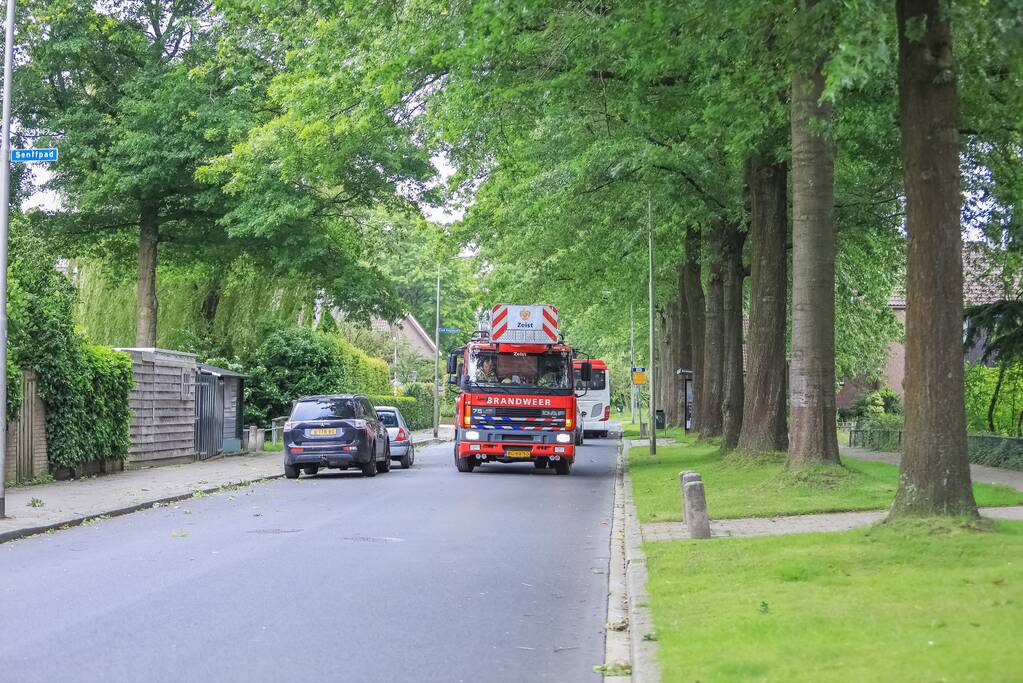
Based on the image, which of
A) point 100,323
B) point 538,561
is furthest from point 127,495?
point 100,323

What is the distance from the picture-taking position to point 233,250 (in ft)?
124

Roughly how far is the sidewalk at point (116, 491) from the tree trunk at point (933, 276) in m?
9.82

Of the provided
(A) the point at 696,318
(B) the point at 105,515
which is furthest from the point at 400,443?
(B) the point at 105,515

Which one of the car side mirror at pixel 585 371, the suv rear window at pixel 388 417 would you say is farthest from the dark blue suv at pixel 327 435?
the suv rear window at pixel 388 417

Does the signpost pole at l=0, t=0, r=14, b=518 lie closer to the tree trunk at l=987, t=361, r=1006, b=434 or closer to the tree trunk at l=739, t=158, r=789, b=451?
the tree trunk at l=739, t=158, r=789, b=451

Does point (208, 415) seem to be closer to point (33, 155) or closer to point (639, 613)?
point (33, 155)

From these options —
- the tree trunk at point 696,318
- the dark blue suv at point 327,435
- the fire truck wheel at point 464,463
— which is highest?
the tree trunk at point 696,318

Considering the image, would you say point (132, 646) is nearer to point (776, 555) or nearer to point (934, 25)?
point (776, 555)

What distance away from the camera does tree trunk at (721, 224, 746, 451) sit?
2720 centimetres

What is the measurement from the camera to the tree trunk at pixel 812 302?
1844 centimetres

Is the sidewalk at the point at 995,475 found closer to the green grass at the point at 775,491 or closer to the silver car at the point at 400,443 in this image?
the green grass at the point at 775,491

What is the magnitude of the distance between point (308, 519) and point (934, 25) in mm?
10161

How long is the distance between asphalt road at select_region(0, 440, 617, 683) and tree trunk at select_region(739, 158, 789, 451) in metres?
5.27

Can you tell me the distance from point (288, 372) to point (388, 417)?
976 centimetres
